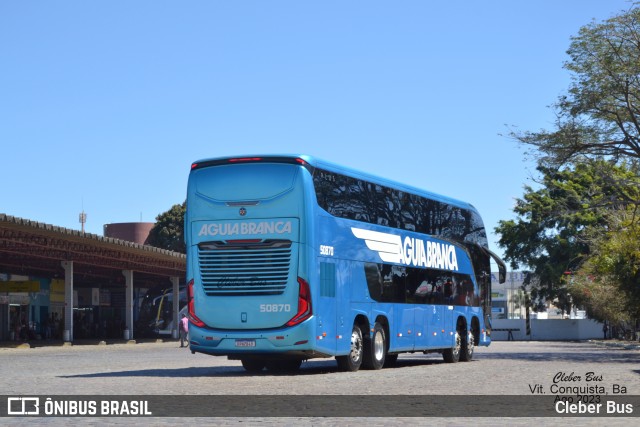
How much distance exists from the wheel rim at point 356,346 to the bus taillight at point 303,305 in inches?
100

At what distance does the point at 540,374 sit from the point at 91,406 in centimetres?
1123

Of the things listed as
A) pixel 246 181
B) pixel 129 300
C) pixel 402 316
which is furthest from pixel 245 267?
pixel 129 300

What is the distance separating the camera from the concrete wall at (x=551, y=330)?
82.8 m

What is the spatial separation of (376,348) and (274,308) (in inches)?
159

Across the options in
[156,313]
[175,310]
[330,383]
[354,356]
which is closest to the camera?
[330,383]

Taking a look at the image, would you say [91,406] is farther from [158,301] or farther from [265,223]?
[158,301]

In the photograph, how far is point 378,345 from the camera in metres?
24.2

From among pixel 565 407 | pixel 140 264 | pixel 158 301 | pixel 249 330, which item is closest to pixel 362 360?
pixel 249 330

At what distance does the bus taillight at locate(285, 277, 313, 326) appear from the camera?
2070 centimetres

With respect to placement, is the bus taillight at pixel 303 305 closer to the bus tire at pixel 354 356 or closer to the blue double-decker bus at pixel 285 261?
the blue double-decker bus at pixel 285 261

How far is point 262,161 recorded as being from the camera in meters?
21.0

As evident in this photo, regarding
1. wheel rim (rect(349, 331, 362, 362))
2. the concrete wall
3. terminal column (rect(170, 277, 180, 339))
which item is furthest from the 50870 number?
the concrete wall

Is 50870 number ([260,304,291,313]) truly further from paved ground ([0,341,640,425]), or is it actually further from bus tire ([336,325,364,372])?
bus tire ([336,325,364,372])

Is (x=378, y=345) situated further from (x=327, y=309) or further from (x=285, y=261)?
(x=285, y=261)
